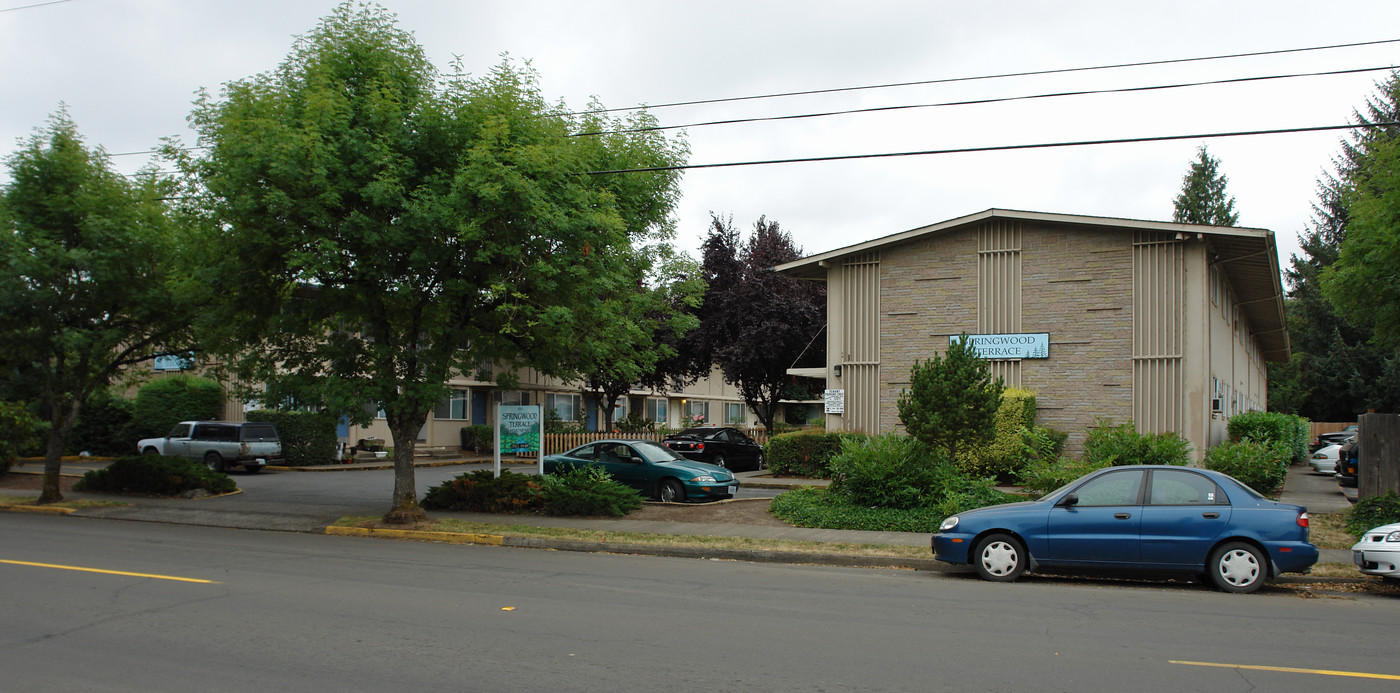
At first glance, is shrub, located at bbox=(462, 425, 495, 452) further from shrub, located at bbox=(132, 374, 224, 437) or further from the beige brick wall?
the beige brick wall

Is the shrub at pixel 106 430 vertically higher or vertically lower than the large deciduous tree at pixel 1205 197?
lower

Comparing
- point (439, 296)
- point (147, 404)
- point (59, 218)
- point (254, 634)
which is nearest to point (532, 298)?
point (439, 296)

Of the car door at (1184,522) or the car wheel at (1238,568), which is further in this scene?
the car door at (1184,522)

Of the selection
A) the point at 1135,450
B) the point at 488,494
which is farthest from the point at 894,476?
the point at 488,494

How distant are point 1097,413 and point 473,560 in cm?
1593

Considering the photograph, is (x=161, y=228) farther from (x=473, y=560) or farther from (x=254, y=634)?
(x=254, y=634)

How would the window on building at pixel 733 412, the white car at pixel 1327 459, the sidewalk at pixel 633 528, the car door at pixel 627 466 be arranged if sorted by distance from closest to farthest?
the sidewalk at pixel 633 528, the car door at pixel 627 466, the white car at pixel 1327 459, the window on building at pixel 733 412

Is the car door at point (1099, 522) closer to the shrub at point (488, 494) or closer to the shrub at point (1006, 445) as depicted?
the shrub at point (488, 494)

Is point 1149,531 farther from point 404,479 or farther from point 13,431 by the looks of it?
point 13,431

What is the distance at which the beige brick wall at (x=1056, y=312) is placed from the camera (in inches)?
854

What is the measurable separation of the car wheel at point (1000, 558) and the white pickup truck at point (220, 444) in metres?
25.2

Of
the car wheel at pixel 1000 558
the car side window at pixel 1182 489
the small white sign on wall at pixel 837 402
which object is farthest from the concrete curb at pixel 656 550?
the small white sign on wall at pixel 837 402

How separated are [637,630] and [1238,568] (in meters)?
7.03

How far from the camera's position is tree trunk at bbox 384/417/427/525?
15953 mm
